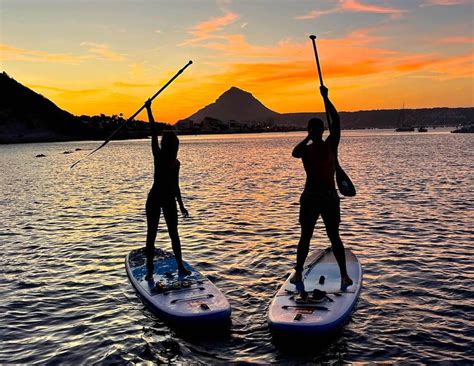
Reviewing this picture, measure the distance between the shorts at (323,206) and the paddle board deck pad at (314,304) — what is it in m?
1.33

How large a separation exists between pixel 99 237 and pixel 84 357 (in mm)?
10349

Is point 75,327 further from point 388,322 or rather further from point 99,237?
point 99,237

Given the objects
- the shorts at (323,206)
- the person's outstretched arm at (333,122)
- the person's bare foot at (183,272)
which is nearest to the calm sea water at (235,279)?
the person's bare foot at (183,272)

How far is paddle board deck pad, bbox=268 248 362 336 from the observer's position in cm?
779

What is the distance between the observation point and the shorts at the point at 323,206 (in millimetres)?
8734

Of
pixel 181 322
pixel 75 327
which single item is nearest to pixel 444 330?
pixel 181 322

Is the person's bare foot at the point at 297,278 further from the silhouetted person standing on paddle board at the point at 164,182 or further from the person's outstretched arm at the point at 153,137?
the person's outstretched arm at the point at 153,137

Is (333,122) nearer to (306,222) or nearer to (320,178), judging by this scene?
(320,178)

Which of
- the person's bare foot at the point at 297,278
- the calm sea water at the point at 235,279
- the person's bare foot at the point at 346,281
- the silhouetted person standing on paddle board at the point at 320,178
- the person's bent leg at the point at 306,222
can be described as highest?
the silhouetted person standing on paddle board at the point at 320,178

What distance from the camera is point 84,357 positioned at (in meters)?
8.03

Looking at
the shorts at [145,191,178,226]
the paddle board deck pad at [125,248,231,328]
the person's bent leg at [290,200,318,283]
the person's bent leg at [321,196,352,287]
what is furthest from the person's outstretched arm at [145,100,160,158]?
the person's bent leg at [321,196,352,287]

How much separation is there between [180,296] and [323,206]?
3263 mm

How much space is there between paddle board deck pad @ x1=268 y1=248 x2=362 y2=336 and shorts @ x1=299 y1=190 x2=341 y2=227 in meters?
1.33

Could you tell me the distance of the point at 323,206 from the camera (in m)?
8.77
